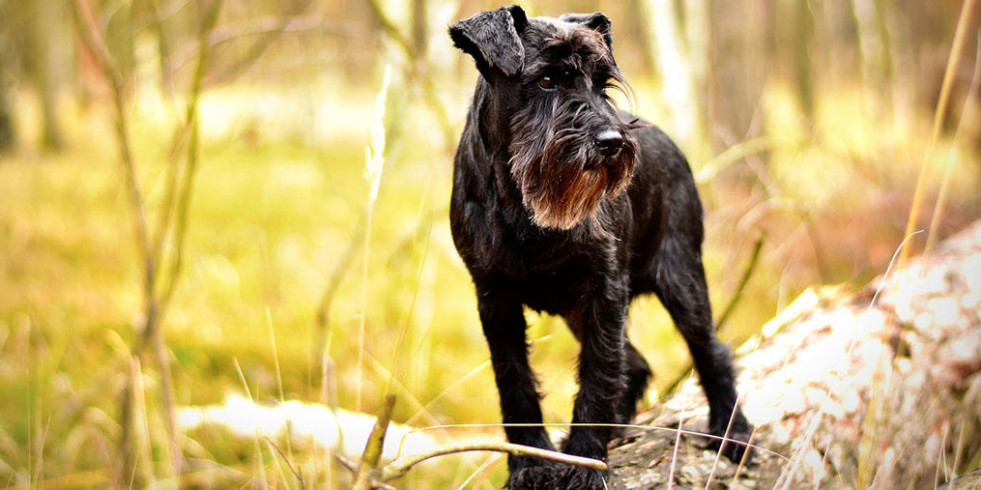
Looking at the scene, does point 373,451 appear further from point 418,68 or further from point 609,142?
point 418,68

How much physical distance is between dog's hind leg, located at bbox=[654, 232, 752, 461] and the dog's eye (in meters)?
0.93

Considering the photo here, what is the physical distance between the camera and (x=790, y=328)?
332cm

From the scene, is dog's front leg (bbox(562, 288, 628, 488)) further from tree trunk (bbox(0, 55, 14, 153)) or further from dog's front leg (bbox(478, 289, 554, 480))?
tree trunk (bbox(0, 55, 14, 153))

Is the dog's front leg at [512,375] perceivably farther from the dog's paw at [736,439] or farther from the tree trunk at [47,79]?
the tree trunk at [47,79]

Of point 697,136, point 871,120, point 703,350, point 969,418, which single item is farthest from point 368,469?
point 871,120

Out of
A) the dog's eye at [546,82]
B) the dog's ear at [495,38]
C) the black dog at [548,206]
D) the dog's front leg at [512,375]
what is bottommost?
the dog's front leg at [512,375]

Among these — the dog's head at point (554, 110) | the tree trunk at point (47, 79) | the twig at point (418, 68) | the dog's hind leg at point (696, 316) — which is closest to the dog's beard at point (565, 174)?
the dog's head at point (554, 110)

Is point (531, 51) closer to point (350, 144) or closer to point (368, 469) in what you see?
point (368, 469)

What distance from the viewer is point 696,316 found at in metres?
2.99

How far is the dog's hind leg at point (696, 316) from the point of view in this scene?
294cm

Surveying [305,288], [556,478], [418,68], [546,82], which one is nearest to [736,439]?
[556,478]

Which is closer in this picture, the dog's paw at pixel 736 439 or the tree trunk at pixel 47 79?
the dog's paw at pixel 736 439

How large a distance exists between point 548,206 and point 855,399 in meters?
1.41

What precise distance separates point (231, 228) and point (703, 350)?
714 centimetres
